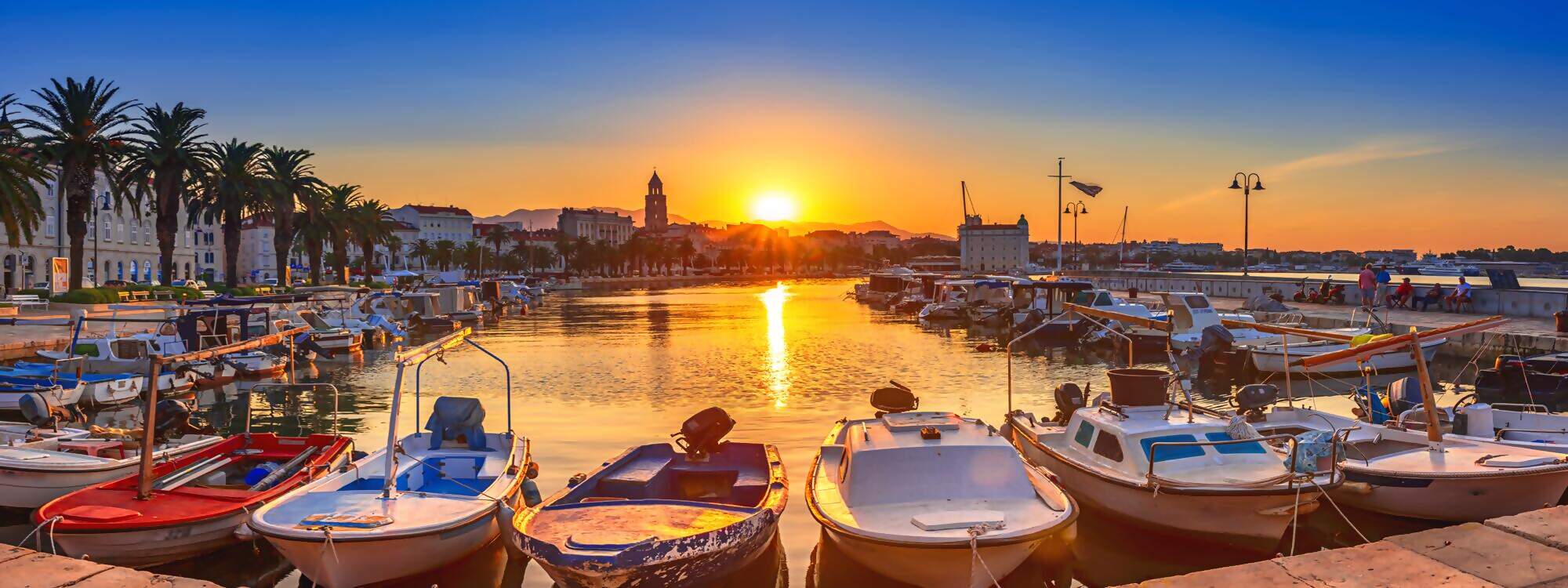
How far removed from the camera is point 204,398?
104 feet

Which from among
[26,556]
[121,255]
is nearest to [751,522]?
[26,556]

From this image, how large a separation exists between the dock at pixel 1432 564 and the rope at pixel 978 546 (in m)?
3.30

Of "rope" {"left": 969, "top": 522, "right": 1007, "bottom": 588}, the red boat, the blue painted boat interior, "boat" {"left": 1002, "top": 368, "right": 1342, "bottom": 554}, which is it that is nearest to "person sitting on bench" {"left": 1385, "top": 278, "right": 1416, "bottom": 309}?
"boat" {"left": 1002, "top": 368, "right": 1342, "bottom": 554}

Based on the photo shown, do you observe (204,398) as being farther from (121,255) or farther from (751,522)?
(121,255)

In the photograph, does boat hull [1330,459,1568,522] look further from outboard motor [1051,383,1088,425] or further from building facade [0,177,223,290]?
building facade [0,177,223,290]

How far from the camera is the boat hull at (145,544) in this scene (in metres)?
12.1

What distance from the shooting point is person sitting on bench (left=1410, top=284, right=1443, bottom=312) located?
50125mm

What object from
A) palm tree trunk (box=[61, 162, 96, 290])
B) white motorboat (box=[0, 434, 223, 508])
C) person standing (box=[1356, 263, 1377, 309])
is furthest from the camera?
palm tree trunk (box=[61, 162, 96, 290])

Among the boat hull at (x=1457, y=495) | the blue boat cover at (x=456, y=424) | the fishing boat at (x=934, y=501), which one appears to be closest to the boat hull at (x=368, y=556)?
the blue boat cover at (x=456, y=424)

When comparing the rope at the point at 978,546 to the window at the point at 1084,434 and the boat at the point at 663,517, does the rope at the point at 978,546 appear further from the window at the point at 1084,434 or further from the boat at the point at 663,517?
the window at the point at 1084,434

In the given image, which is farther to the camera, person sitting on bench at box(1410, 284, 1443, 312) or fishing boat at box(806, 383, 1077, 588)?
person sitting on bench at box(1410, 284, 1443, 312)

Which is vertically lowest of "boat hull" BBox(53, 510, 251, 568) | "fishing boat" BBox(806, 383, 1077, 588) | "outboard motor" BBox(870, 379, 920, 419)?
"boat hull" BBox(53, 510, 251, 568)

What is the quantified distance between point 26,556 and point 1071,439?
1422cm

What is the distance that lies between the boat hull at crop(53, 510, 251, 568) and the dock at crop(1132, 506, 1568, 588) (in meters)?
11.9
